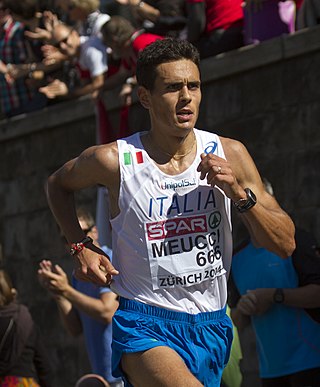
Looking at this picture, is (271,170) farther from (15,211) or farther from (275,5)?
(15,211)

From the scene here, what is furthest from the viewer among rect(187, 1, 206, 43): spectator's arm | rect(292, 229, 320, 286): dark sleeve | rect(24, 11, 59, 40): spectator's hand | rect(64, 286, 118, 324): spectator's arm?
rect(24, 11, 59, 40): spectator's hand

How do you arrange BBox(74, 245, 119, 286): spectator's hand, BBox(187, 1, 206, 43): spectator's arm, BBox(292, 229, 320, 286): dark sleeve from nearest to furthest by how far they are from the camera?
BBox(74, 245, 119, 286): spectator's hand
BBox(292, 229, 320, 286): dark sleeve
BBox(187, 1, 206, 43): spectator's arm

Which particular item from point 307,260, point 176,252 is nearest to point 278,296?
point 307,260

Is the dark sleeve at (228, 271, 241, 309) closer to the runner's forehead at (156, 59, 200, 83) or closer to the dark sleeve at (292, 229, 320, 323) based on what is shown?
the dark sleeve at (292, 229, 320, 323)

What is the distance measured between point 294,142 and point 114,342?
366 cm

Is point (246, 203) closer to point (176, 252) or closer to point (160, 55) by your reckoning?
point (176, 252)

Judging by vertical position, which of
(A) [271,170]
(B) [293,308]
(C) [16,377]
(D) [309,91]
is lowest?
(C) [16,377]

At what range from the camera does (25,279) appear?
11.9m

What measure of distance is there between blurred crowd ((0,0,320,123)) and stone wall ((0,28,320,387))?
0.21 m

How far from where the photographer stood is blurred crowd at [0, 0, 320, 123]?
9.30 meters

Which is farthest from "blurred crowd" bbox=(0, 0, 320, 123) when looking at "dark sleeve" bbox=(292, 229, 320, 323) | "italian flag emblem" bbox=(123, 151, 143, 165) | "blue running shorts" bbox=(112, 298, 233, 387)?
"blue running shorts" bbox=(112, 298, 233, 387)

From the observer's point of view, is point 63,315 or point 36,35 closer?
point 63,315

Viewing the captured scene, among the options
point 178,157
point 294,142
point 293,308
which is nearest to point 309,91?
point 294,142

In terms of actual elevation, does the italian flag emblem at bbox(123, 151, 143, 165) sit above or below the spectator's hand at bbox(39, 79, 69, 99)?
below
